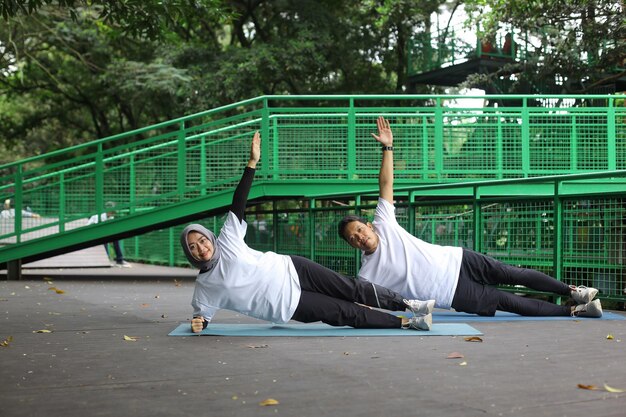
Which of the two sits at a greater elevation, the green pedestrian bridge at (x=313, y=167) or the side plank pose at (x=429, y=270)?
the green pedestrian bridge at (x=313, y=167)

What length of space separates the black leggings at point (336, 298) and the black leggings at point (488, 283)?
965 mm

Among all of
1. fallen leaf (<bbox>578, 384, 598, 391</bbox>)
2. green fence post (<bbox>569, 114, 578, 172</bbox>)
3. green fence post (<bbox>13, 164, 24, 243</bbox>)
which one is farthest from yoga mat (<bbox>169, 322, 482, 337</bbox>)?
green fence post (<bbox>13, 164, 24, 243</bbox>)

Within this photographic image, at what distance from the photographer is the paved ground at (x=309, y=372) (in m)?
4.49

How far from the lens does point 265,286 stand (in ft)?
24.2

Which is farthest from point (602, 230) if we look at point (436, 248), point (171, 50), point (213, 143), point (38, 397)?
point (171, 50)

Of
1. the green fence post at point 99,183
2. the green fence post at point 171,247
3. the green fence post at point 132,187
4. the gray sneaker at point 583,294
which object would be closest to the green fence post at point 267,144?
the green fence post at point 132,187

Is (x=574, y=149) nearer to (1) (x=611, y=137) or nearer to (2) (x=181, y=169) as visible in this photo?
(1) (x=611, y=137)

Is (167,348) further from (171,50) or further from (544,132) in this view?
(171,50)

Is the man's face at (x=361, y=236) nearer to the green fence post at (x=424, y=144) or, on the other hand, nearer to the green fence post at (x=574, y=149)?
the green fence post at (x=424, y=144)

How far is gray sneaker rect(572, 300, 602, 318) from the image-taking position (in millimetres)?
8570

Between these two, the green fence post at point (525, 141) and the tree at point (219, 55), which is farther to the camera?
the tree at point (219, 55)

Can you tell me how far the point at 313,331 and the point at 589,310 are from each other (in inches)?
110

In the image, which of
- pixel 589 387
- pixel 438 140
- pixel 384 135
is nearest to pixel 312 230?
pixel 438 140

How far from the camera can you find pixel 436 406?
14.7 feet
